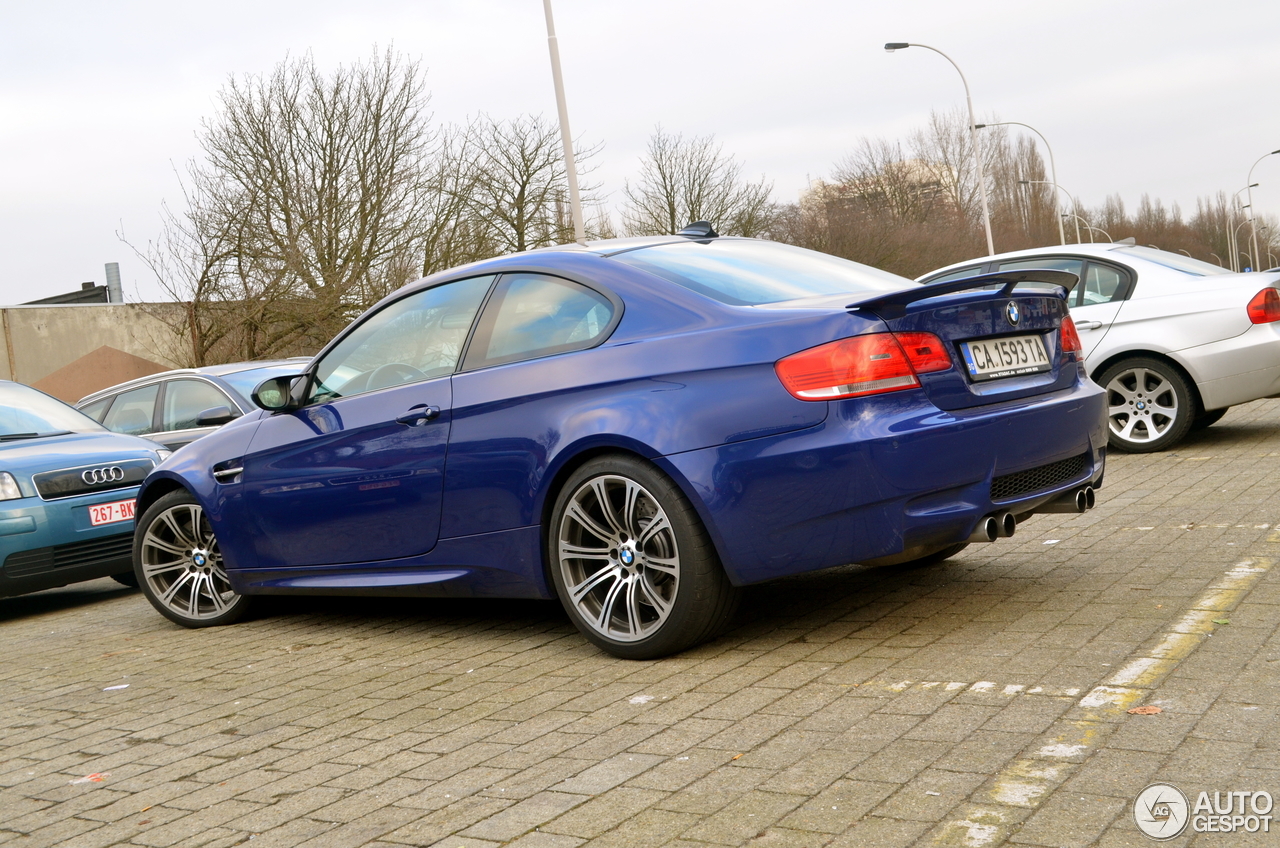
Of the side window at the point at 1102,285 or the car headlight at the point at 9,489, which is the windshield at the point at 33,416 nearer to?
the car headlight at the point at 9,489

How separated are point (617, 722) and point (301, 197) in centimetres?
2348

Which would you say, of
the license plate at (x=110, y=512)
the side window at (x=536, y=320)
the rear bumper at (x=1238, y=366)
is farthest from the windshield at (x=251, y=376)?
the rear bumper at (x=1238, y=366)

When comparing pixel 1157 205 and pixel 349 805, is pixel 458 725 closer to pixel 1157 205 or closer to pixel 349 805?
pixel 349 805

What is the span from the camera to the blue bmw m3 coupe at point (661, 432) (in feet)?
13.3

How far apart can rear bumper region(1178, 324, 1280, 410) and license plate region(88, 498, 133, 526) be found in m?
7.02

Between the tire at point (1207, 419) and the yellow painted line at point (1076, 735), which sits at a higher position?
the tire at point (1207, 419)

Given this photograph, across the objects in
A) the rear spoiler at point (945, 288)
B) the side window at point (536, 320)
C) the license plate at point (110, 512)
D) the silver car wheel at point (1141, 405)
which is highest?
the side window at point (536, 320)

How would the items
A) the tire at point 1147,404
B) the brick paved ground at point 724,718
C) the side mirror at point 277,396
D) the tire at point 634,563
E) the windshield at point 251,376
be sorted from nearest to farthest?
the brick paved ground at point 724,718 < the tire at point 634,563 < the side mirror at point 277,396 < the tire at point 1147,404 < the windshield at point 251,376

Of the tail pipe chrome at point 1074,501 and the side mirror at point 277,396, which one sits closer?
the tail pipe chrome at point 1074,501

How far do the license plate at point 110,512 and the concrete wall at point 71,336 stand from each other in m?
18.5

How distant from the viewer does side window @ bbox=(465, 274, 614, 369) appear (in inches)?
184

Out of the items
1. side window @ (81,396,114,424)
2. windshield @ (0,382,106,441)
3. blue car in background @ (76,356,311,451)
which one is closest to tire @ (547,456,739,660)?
windshield @ (0,382,106,441)

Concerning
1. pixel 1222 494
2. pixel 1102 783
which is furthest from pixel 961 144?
pixel 1102 783

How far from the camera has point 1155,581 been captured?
192 inches
